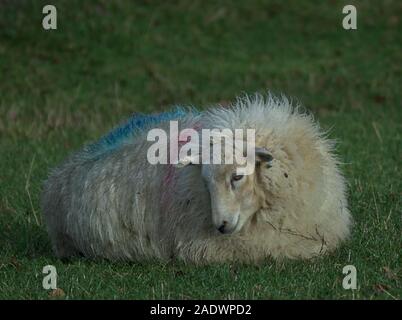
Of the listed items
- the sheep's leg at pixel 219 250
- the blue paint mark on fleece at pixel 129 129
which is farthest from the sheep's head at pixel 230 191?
the blue paint mark on fleece at pixel 129 129

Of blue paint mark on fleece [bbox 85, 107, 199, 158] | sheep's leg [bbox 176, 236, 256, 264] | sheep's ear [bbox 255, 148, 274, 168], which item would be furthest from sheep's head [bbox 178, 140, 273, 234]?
blue paint mark on fleece [bbox 85, 107, 199, 158]

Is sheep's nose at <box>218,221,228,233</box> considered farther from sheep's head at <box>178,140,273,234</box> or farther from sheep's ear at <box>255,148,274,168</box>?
sheep's ear at <box>255,148,274,168</box>

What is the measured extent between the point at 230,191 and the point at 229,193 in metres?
0.02

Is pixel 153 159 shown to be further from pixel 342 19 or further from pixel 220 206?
pixel 342 19

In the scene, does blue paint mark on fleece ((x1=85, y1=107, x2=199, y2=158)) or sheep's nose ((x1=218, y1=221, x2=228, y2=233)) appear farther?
blue paint mark on fleece ((x1=85, y1=107, x2=199, y2=158))

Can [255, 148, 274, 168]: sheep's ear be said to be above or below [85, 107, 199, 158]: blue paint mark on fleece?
below

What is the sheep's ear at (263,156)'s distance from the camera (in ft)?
21.6

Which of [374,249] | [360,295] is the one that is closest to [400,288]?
[360,295]

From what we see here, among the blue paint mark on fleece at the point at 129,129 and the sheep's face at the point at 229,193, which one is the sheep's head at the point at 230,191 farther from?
the blue paint mark on fleece at the point at 129,129

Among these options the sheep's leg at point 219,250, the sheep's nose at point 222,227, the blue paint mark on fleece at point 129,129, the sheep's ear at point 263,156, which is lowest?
the sheep's leg at point 219,250

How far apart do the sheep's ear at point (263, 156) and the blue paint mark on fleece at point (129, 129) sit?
3.79 ft

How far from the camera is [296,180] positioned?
690 centimetres

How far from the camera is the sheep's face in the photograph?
6504mm

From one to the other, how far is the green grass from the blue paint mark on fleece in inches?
33.4
